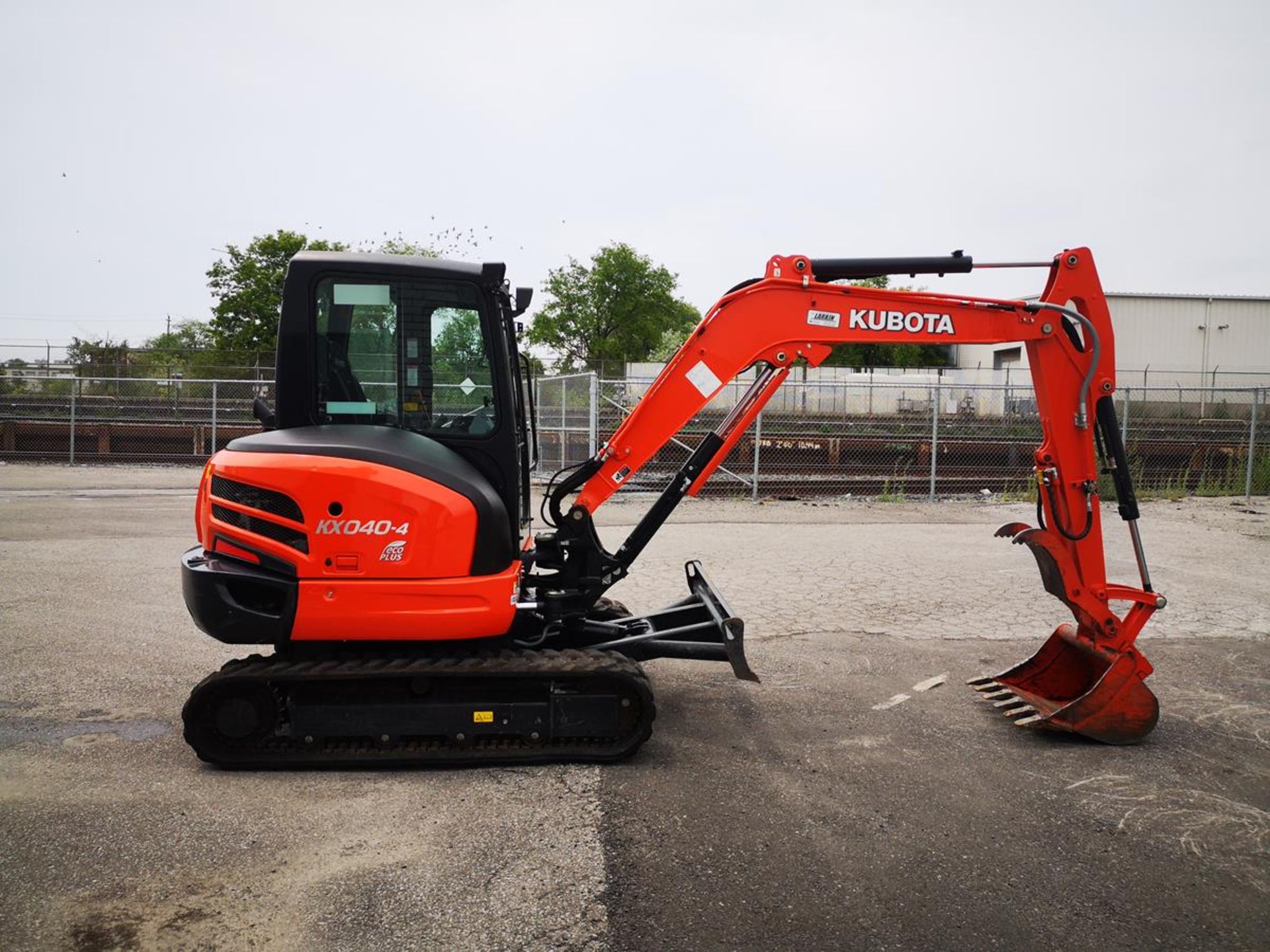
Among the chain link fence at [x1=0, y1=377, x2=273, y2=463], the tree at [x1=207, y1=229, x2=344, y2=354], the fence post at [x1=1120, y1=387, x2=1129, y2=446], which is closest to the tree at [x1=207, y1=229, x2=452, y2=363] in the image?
the tree at [x1=207, y1=229, x2=344, y2=354]

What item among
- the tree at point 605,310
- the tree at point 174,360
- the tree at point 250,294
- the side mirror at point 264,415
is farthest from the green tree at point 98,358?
the tree at point 605,310

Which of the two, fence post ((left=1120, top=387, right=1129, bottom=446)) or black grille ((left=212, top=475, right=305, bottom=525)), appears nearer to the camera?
black grille ((left=212, top=475, right=305, bottom=525))

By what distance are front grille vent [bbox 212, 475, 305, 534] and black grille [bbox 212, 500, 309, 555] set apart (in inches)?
2.0

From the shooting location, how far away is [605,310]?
220 ft

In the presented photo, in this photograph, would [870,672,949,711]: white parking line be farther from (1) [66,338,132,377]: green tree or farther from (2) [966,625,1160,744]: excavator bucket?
(1) [66,338,132,377]: green tree

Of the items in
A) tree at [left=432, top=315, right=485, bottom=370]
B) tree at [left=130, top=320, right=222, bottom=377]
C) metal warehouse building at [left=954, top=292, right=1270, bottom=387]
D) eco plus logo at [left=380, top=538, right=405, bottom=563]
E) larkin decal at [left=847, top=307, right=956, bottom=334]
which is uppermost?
metal warehouse building at [left=954, top=292, right=1270, bottom=387]

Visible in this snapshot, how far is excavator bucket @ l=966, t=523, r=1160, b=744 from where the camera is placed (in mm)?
5293

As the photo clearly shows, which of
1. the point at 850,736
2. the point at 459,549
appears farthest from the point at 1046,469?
the point at 459,549

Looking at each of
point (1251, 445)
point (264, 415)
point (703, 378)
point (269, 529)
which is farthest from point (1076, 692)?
point (1251, 445)

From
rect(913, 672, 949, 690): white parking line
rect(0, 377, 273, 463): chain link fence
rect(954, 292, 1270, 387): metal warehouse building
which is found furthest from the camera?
rect(954, 292, 1270, 387): metal warehouse building

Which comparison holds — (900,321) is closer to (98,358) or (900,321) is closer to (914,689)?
(914,689)

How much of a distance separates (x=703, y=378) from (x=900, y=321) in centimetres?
118

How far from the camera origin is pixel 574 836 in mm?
4086

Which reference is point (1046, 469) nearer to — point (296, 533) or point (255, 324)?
point (296, 533)
